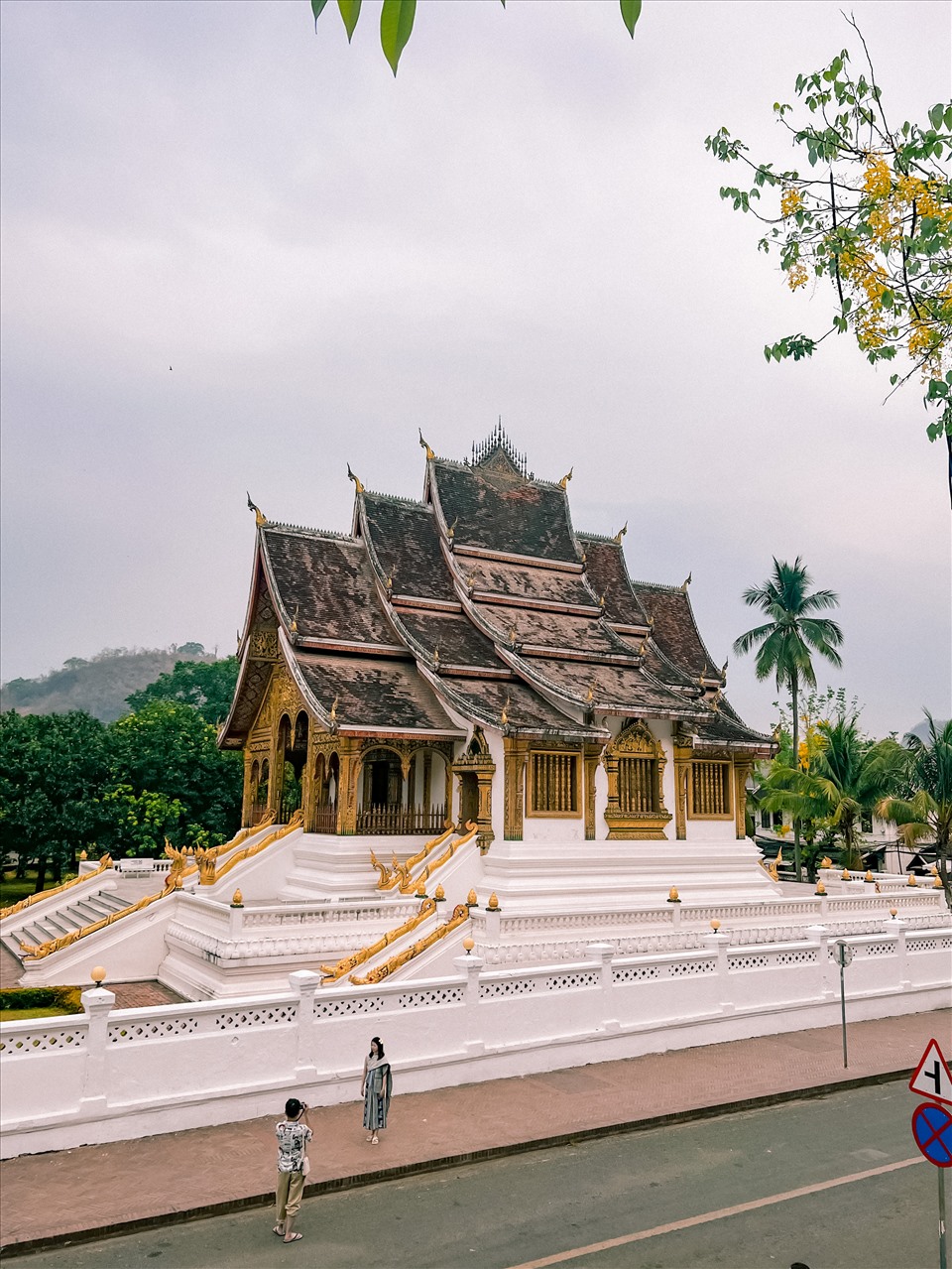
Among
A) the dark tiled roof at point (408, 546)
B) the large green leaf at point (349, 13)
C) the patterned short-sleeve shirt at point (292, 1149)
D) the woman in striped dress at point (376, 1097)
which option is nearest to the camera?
the large green leaf at point (349, 13)

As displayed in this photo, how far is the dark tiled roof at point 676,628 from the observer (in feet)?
85.9

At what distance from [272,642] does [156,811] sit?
1036cm

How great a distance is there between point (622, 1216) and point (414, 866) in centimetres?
1098

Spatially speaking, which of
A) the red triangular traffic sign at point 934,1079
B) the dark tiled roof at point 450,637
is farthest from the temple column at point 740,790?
the red triangular traffic sign at point 934,1079

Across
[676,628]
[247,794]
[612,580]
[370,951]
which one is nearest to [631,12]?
[370,951]

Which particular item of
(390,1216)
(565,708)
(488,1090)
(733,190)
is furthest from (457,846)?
(733,190)

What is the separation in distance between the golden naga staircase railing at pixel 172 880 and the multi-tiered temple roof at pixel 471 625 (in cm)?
337

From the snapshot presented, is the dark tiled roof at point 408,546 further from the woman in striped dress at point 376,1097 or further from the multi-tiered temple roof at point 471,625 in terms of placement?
the woman in striped dress at point 376,1097

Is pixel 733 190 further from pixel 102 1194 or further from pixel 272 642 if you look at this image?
pixel 272 642

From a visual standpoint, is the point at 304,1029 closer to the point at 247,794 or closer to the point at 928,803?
the point at 247,794

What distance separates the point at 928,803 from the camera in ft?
85.4

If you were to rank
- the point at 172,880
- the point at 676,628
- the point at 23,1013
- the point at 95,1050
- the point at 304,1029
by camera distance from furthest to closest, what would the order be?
the point at 676,628
the point at 172,880
the point at 23,1013
the point at 304,1029
the point at 95,1050

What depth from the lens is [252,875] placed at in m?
19.4

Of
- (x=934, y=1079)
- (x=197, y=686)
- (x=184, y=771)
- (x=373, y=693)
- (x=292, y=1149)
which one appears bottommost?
(x=292, y=1149)
